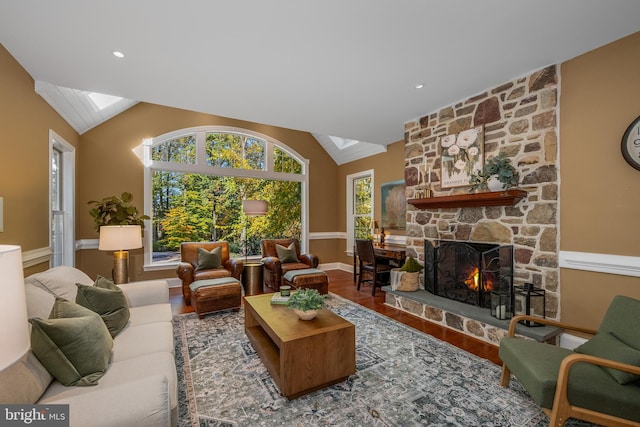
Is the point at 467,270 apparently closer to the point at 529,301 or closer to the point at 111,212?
the point at 529,301

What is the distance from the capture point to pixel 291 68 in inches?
109

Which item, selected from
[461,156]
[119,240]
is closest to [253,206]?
[119,240]

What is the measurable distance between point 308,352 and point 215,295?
2.01m

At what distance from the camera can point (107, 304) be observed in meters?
2.08

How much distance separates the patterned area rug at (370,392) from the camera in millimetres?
1783

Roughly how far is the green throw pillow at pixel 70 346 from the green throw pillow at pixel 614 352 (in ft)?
9.59

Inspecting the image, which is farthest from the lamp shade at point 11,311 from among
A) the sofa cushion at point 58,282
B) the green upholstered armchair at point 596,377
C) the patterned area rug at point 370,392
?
the green upholstered armchair at point 596,377

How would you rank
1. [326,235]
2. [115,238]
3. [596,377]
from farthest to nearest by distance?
[326,235] < [115,238] < [596,377]

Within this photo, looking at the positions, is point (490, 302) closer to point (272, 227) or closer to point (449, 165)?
point (449, 165)

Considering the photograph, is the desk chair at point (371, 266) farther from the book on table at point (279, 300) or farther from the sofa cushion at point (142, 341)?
the sofa cushion at point (142, 341)

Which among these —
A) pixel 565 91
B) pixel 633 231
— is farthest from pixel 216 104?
pixel 633 231

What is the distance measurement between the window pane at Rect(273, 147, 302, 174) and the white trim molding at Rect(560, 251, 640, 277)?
16.7 feet

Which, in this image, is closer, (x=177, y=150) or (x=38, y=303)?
(x=38, y=303)

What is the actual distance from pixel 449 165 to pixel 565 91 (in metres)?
1.30
